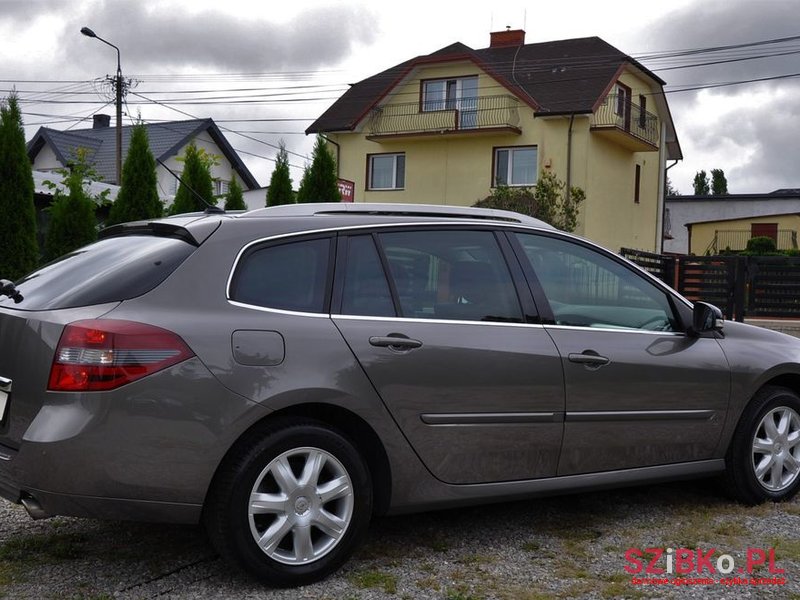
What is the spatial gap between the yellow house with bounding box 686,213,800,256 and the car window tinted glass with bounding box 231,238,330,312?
46.9m

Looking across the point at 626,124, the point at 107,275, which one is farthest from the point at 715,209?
the point at 107,275

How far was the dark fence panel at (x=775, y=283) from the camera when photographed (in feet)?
71.9

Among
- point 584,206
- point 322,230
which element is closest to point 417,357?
point 322,230

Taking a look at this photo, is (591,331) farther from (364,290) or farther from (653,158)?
(653,158)

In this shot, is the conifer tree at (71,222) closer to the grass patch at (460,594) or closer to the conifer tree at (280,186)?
the conifer tree at (280,186)

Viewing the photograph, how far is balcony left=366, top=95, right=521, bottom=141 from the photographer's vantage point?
31.8 m

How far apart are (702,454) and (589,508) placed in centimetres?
67

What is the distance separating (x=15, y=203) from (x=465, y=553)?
1285 cm


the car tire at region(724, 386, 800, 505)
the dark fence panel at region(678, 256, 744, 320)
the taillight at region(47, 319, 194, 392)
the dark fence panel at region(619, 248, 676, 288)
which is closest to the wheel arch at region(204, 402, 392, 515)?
the taillight at region(47, 319, 194, 392)

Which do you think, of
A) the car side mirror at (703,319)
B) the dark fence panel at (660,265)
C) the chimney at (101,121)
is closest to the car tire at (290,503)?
the car side mirror at (703,319)

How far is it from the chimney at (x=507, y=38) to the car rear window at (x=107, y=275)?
1339 inches

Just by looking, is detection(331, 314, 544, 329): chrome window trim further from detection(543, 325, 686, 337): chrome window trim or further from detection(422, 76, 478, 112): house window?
detection(422, 76, 478, 112): house window

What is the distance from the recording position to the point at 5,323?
386cm

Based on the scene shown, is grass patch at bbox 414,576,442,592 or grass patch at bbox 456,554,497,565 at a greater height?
grass patch at bbox 456,554,497,565
